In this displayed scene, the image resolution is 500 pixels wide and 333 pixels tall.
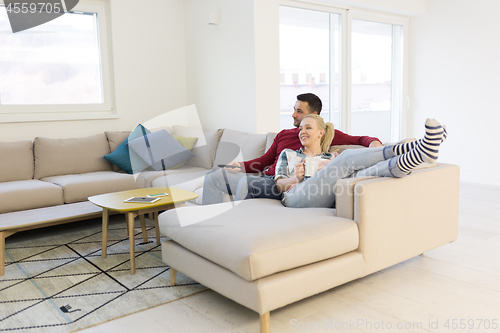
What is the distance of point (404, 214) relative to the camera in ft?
7.86

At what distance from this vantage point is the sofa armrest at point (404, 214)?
2.22 metres

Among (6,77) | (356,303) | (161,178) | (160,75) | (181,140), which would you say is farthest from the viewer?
(160,75)

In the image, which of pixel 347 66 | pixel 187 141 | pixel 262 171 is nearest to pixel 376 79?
pixel 347 66

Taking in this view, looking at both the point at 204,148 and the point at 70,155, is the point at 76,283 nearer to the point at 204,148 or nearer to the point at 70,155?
the point at 70,155

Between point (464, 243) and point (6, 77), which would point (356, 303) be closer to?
point (464, 243)

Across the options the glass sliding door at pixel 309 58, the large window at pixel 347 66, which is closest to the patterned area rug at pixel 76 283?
the glass sliding door at pixel 309 58

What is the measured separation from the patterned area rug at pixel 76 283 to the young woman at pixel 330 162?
833mm

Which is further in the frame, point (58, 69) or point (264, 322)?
point (58, 69)

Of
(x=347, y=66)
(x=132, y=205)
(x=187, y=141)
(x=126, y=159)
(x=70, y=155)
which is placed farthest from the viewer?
(x=347, y=66)

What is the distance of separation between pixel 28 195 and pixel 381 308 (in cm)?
277

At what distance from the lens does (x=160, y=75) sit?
16.6 feet

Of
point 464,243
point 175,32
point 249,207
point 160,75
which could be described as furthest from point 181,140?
point 464,243

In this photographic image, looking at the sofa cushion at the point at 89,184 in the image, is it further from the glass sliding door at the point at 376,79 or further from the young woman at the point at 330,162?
the glass sliding door at the point at 376,79

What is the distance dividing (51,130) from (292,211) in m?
3.15
